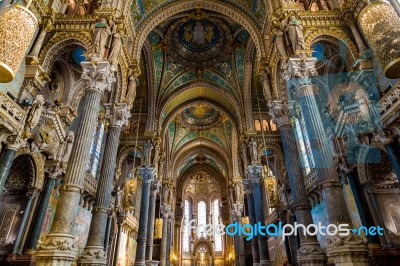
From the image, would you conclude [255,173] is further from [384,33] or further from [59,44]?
[59,44]

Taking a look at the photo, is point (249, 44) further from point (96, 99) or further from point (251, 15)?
point (96, 99)

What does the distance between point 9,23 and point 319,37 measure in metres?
8.91

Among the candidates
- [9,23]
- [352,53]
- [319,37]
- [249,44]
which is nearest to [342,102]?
[352,53]

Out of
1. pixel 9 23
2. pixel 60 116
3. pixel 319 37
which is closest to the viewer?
pixel 9 23

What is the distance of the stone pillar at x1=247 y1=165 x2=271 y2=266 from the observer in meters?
13.2

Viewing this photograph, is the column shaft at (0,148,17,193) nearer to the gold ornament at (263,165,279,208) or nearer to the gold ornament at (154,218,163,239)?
the gold ornament at (263,165,279,208)

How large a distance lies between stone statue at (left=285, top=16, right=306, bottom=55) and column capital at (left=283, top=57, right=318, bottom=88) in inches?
17.6

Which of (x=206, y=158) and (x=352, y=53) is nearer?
(x=352, y=53)

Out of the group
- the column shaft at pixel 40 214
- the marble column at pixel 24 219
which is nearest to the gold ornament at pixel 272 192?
the column shaft at pixel 40 214

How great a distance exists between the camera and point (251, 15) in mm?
12641

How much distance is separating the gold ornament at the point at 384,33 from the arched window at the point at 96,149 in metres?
12.6

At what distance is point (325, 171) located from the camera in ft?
21.2

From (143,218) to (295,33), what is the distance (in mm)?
11930

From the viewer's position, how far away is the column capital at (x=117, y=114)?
10.2 meters
